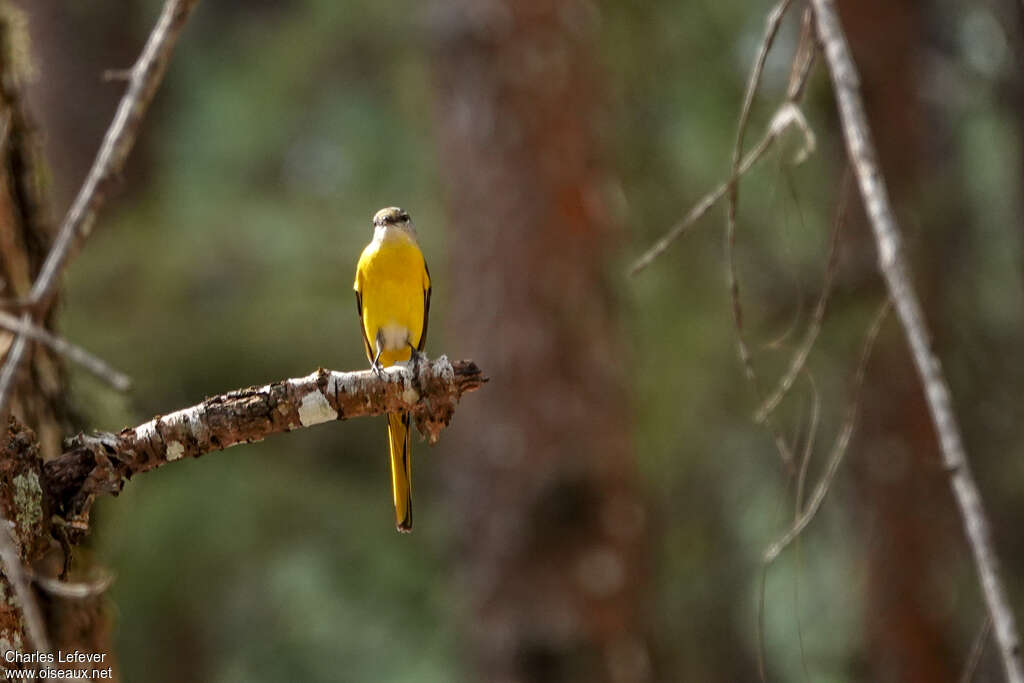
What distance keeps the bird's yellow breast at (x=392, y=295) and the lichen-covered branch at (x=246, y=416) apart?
1535mm

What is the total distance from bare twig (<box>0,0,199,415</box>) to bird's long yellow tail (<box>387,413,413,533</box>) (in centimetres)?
124

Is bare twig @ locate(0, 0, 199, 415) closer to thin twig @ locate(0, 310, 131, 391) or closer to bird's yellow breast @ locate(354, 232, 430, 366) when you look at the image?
thin twig @ locate(0, 310, 131, 391)

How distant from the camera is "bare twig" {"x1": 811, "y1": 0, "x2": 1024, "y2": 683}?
1.63 meters

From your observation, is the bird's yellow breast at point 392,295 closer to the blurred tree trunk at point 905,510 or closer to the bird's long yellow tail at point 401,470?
the bird's long yellow tail at point 401,470

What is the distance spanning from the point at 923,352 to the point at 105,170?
Result: 48.0 inches

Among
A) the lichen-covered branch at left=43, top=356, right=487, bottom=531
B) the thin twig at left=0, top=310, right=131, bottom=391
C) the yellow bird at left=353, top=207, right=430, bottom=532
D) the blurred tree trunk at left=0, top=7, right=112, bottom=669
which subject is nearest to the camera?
the thin twig at left=0, top=310, right=131, bottom=391

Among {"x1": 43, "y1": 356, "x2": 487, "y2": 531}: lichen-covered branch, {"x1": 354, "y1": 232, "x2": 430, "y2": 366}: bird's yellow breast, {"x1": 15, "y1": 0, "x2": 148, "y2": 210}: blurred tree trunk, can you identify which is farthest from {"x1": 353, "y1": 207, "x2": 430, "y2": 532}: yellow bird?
{"x1": 15, "y1": 0, "x2": 148, "y2": 210}: blurred tree trunk

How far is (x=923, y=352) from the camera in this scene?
70.9 inches

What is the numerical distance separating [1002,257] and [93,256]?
5.25 meters

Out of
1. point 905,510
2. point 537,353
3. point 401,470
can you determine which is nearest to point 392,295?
point 401,470

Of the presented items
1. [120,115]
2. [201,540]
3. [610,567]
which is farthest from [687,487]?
[120,115]

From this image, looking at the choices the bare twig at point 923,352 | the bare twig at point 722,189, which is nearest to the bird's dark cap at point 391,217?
the bare twig at point 722,189

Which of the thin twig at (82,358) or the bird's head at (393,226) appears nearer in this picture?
the thin twig at (82,358)

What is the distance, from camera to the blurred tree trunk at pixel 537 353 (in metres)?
6.42
